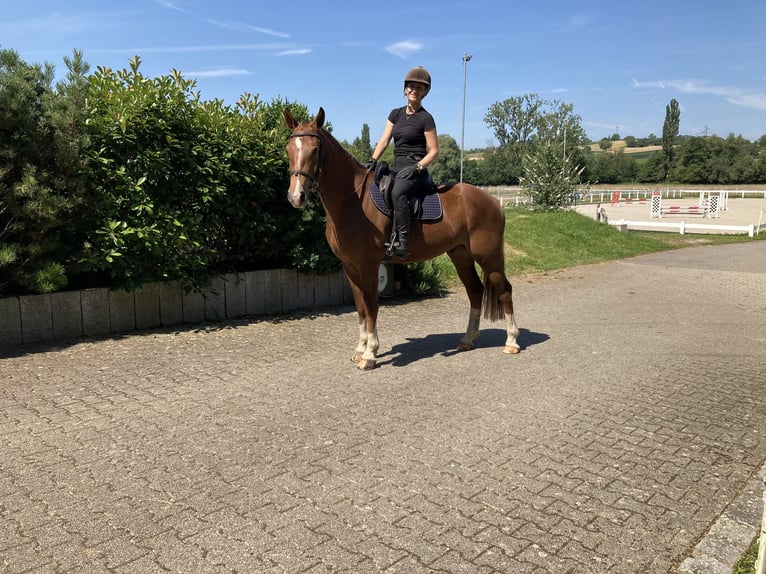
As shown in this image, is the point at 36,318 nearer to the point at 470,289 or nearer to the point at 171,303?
the point at 171,303

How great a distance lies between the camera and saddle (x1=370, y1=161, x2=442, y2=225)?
620cm

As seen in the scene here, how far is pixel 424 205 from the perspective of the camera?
6.46 meters

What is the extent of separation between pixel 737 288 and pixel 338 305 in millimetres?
8536

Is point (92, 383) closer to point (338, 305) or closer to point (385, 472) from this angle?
point (385, 472)

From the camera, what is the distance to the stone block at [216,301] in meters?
8.32

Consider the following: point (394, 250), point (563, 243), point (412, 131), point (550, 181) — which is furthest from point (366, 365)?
point (550, 181)

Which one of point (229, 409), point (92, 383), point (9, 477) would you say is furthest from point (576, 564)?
point (92, 383)

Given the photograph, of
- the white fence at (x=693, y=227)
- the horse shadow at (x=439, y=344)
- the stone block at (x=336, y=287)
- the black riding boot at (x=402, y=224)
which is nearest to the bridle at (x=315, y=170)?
the black riding boot at (x=402, y=224)

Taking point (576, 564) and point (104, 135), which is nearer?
point (576, 564)

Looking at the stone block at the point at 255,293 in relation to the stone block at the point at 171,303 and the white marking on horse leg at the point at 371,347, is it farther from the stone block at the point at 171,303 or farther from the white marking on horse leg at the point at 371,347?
the white marking on horse leg at the point at 371,347

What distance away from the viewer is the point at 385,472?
3.82 meters

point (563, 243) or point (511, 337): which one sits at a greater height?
point (563, 243)

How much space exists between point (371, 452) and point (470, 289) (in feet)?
12.0

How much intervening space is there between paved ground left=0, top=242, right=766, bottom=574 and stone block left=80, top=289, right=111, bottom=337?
1.52 ft
